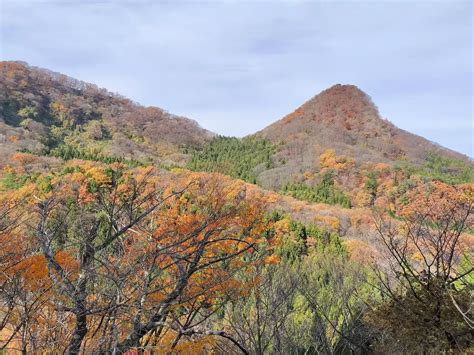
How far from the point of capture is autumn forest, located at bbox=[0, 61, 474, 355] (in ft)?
12.5

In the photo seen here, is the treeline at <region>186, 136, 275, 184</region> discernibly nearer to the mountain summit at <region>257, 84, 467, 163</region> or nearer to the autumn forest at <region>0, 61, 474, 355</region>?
the autumn forest at <region>0, 61, 474, 355</region>

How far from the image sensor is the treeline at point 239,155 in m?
65.6

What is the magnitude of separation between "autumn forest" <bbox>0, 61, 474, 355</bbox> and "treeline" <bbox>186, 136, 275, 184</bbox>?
690 mm

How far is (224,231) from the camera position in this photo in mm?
10656

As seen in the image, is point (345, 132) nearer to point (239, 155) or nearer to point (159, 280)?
point (239, 155)

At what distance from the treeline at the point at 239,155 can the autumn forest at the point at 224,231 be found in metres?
0.69

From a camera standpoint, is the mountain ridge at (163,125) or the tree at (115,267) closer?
the tree at (115,267)

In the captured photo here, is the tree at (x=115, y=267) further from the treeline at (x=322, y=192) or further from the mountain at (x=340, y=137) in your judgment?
the mountain at (x=340, y=137)

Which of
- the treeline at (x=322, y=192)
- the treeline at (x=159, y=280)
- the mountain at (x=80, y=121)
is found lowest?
the treeline at (x=322, y=192)

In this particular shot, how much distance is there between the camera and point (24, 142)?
60.0m

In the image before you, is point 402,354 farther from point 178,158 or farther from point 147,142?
point 147,142

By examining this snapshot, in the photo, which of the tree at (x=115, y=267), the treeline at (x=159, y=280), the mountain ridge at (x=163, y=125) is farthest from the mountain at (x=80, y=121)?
the tree at (x=115, y=267)

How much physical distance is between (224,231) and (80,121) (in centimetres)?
9130

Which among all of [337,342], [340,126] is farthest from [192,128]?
[337,342]
